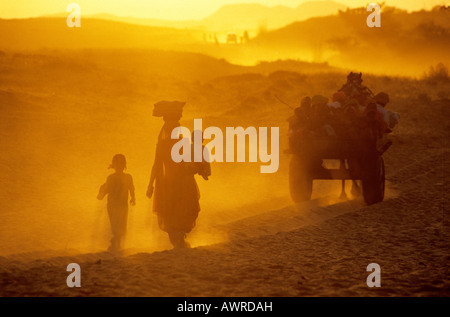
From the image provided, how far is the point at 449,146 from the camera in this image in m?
18.2

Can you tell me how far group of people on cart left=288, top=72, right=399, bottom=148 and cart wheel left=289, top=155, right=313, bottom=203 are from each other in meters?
0.54

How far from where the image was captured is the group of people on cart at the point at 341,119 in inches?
392

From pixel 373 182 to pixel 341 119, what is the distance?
1129 mm

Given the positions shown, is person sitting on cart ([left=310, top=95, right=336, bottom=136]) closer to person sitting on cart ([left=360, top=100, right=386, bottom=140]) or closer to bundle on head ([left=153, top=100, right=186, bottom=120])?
person sitting on cart ([left=360, top=100, right=386, bottom=140])

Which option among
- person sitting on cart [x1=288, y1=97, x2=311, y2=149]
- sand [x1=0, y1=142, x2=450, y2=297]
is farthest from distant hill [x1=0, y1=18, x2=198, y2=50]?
sand [x1=0, y1=142, x2=450, y2=297]

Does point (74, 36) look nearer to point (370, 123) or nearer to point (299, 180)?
point (299, 180)

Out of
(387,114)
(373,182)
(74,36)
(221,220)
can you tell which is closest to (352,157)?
(373,182)

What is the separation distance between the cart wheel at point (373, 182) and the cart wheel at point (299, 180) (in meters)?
1.11

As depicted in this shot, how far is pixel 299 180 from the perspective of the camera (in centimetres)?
1120

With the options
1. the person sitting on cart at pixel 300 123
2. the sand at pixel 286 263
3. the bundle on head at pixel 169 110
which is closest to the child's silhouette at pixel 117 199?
the sand at pixel 286 263

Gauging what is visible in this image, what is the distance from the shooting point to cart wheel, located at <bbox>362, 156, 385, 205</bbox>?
1014cm

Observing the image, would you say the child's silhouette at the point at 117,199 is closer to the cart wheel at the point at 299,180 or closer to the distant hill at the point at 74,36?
the cart wheel at the point at 299,180

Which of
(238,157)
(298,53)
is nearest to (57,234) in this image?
(238,157)
